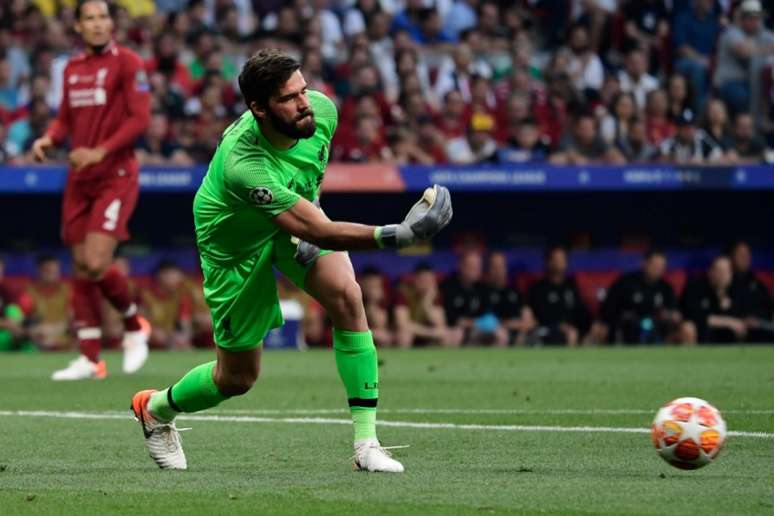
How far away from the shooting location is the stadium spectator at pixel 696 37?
835 inches

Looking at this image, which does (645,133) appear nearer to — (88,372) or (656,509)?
(88,372)

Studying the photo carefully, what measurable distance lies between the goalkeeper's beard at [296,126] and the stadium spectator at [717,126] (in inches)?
554

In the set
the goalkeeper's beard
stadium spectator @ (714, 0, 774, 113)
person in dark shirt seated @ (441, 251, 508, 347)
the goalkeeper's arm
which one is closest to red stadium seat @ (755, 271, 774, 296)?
stadium spectator @ (714, 0, 774, 113)

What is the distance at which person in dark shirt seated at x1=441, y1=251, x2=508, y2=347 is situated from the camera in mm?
19062

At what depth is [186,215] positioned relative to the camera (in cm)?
1995

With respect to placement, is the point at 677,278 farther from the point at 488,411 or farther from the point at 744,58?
the point at 488,411

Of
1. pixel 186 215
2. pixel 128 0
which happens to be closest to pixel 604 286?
pixel 186 215

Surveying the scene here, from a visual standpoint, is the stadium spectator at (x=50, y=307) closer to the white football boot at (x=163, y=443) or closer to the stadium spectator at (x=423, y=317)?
the stadium spectator at (x=423, y=317)

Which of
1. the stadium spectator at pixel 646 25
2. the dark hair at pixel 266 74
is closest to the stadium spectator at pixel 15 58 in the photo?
the stadium spectator at pixel 646 25

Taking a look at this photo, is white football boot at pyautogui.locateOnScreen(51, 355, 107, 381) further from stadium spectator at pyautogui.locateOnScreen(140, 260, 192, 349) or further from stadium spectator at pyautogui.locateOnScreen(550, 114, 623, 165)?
stadium spectator at pyautogui.locateOnScreen(550, 114, 623, 165)

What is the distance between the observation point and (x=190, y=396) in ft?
23.1

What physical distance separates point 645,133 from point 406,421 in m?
11.6

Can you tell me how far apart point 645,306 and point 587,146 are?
205 centimetres

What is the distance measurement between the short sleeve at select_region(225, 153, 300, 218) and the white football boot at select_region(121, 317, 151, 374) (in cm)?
636
